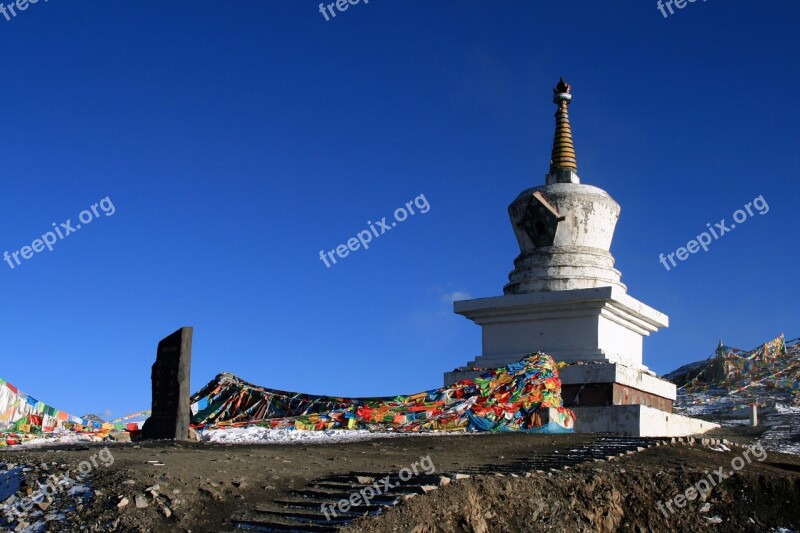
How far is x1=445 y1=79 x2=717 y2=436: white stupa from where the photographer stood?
51.6 ft

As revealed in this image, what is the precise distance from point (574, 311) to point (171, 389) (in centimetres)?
825

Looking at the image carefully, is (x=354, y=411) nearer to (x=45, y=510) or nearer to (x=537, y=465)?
(x=537, y=465)

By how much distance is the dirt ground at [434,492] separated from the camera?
681 centimetres

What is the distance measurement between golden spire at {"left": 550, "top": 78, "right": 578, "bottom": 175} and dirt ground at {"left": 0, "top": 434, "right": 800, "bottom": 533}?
32.9 ft

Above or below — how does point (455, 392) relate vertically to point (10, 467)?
above

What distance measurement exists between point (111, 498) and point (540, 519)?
3427mm

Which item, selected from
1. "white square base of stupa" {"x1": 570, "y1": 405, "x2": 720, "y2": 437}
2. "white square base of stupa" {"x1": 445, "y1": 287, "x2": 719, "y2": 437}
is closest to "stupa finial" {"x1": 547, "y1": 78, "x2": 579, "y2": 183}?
"white square base of stupa" {"x1": 445, "y1": 287, "x2": 719, "y2": 437}

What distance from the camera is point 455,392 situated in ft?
45.9

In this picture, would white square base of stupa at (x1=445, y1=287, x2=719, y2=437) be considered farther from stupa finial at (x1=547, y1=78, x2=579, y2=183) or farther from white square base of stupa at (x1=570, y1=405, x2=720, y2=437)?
stupa finial at (x1=547, y1=78, x2=579, y2=183)

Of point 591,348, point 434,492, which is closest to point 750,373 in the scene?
point 591,348

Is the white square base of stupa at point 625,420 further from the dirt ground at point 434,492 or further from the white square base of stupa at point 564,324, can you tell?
the dirt ground at point 434,492

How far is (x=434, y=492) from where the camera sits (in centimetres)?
683

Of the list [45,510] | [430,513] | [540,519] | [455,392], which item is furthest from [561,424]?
[45,510]

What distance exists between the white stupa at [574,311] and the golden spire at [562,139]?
0.07 ft
